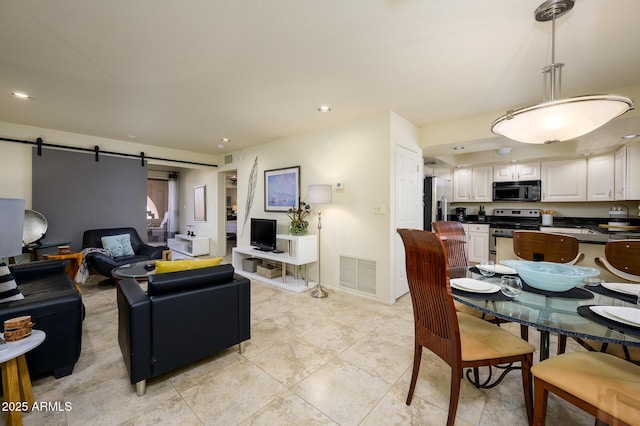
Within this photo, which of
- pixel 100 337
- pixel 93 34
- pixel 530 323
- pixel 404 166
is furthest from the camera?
pixel 404 166

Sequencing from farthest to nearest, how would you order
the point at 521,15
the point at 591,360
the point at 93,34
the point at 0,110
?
the point at 0,110, the point at 93,34, the point at 521,15, the point at 591,360

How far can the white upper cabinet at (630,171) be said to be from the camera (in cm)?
349

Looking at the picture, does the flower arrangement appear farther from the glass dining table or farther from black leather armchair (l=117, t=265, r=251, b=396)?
the glass dining table

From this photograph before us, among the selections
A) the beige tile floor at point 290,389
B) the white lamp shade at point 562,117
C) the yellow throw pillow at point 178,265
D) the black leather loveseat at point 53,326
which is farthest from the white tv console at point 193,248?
the white lamp shade at point 562,117

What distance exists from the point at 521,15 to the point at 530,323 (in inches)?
73.6

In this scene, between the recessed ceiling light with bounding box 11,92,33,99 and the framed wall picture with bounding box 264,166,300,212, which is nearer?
the recessed ceiling light with bounding box 11,92,33,99

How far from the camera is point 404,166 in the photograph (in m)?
3.58

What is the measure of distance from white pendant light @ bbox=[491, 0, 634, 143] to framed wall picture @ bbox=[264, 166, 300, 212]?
10.3 feet

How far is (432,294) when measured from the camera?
4.89 ft

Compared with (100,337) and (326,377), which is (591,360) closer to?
(326,377)

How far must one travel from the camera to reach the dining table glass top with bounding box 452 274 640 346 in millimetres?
1092

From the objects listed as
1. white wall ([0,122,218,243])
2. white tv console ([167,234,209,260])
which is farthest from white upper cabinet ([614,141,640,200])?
white tv console ([167,234,209,260])

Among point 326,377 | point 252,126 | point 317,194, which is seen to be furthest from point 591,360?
point 252,126

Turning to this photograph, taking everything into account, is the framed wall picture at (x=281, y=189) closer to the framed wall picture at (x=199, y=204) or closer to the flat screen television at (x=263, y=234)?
the flat screen television at (x=263, y=234)
